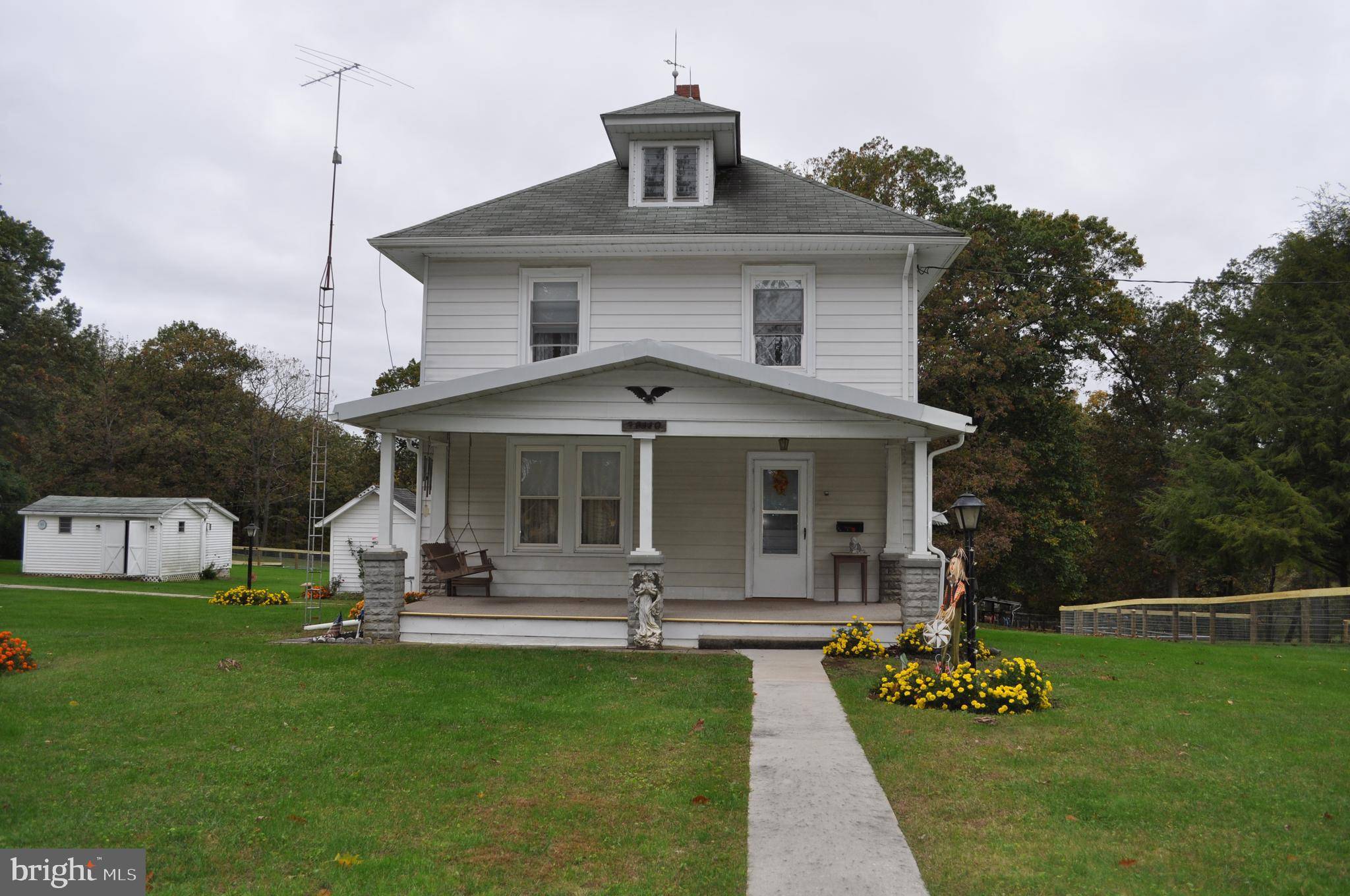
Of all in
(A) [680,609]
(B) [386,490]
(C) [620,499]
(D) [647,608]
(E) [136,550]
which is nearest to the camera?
(D) [647,608]

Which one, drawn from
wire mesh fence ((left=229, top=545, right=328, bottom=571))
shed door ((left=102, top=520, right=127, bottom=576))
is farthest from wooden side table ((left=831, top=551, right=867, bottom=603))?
wire mesh fence ((left=229, top=545, right=328, bottom=571))

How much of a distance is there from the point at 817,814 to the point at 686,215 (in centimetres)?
1034

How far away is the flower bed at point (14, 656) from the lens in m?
9.14

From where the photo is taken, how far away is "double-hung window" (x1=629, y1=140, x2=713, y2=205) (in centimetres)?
1419

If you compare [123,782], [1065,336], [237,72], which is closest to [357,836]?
[123,782]

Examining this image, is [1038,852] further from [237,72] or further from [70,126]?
[70,126]

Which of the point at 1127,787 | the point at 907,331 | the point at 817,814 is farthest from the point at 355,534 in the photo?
the point at 1127,787

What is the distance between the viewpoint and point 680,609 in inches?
485

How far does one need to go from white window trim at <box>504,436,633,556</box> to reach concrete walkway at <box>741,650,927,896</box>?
5.59 m

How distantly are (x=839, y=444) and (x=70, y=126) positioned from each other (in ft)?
52.4

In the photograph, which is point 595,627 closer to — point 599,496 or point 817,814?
point 599,496

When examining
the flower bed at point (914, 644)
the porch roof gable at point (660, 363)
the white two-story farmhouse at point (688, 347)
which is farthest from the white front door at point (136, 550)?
the flower bed at point (914, 644)

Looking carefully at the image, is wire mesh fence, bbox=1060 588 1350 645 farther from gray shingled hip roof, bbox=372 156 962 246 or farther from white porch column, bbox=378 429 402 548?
white porch column, bbox=378 429 402 548

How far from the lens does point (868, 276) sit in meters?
13.3
